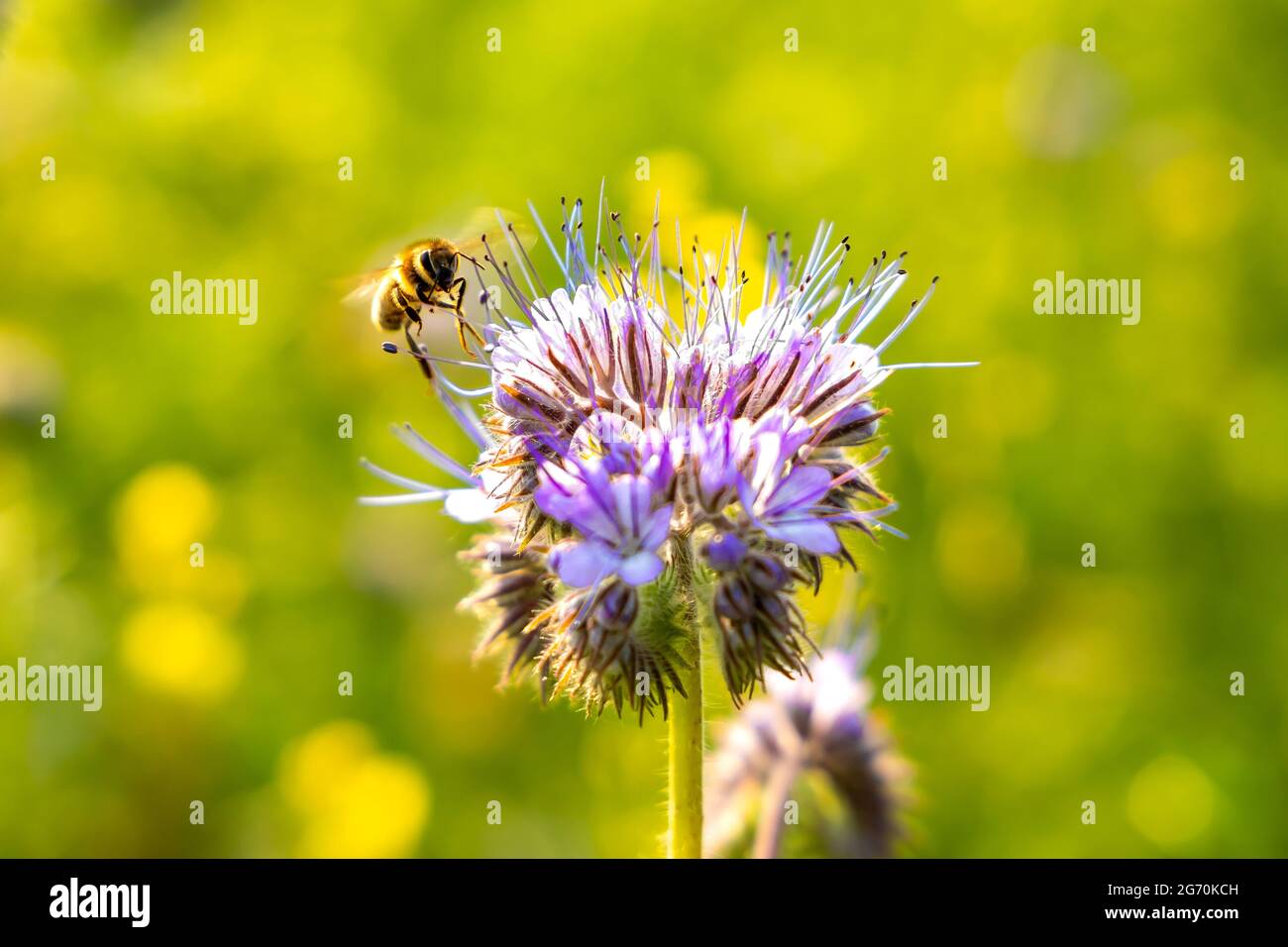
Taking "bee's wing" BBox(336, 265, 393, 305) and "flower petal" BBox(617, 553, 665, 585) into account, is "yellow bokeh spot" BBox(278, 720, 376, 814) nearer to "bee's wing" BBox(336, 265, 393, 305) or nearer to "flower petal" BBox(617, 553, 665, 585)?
"bee's wing" BBox(336, 265, 393, 305)

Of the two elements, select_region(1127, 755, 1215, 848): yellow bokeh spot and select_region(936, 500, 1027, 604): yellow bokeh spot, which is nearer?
select_region(1127, 755, 1215, 848): yellow bokeh spot

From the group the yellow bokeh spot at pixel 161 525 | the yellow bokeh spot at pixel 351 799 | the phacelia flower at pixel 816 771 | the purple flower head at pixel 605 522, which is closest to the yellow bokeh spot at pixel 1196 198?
the phacelia flower at pixel 816 771

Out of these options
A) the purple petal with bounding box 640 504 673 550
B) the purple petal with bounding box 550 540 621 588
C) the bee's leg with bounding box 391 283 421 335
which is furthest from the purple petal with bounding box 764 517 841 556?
the bee's leg with bounding box 391 283 421 335

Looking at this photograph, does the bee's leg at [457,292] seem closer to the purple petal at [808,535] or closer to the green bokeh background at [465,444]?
the green bokeh background at [465,444]

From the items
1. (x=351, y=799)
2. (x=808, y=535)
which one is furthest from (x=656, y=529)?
(x=351, y=799)

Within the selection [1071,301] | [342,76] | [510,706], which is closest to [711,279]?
[510,706]

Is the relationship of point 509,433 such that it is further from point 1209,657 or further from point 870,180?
point 870,180
